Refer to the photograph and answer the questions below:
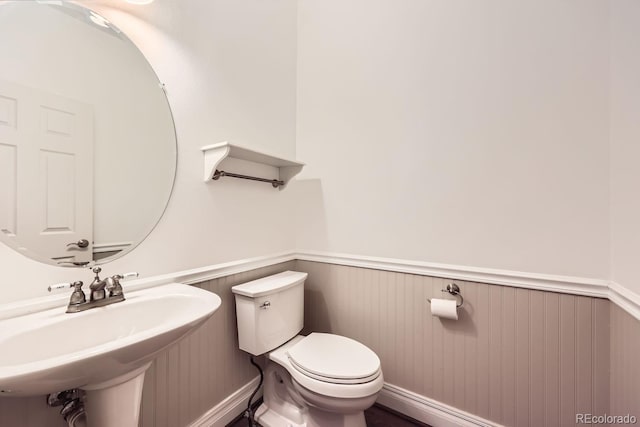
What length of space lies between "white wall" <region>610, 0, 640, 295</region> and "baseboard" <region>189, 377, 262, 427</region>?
1.76 meters

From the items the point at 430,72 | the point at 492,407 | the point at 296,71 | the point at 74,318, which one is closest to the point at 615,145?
the point at 430,72

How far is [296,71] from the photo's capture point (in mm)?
1887

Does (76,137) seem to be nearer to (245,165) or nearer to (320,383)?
(245,165)

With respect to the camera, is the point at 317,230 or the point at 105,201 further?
the point at 317,230

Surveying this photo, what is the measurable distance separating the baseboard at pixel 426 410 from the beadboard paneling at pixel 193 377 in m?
0.81

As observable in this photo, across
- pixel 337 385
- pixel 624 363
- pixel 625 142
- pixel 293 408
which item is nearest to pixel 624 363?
pixel 624 363

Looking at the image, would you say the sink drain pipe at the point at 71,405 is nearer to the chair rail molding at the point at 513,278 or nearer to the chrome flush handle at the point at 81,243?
the chrome flush handle at the point at 81,243

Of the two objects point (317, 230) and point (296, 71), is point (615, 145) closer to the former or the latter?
point (317, 230)

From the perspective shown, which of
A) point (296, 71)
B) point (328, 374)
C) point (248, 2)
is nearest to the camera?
point (328, 374)

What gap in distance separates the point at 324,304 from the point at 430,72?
1.54 metres

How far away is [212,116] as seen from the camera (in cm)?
133

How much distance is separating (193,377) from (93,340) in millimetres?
540

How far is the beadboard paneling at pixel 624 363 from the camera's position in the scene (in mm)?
877

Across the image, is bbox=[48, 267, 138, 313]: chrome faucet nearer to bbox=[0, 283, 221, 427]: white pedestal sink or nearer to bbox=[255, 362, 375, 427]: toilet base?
bbox=[0, 283, 221, 427]: white pedestal sink
